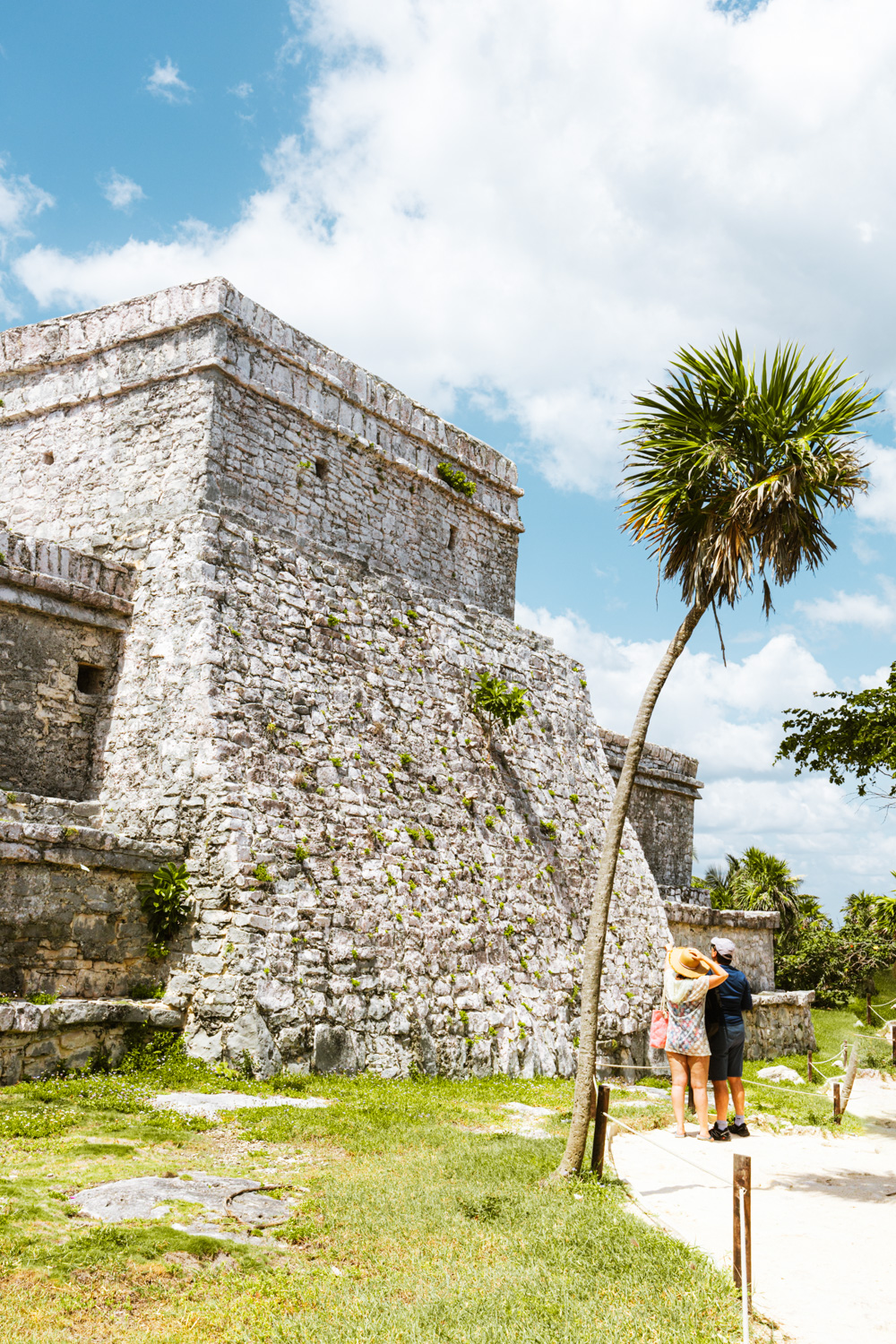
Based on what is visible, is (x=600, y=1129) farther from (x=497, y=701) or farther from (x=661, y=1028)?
(x=497, y=701)

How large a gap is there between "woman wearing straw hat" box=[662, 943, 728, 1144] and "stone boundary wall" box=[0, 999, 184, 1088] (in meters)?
4.21

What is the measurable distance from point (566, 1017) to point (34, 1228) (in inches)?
320

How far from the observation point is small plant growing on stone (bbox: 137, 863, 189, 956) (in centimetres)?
881

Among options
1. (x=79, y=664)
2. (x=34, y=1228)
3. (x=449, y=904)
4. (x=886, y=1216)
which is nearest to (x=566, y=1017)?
(x=449, y=904)

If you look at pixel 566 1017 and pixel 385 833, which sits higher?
pixel 385 833

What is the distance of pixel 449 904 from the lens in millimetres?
11023

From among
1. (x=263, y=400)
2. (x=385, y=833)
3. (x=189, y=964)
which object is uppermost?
(x=263, y=400)

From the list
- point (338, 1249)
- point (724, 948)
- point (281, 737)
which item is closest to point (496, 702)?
point (281, 737)

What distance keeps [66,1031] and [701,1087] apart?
4983mm

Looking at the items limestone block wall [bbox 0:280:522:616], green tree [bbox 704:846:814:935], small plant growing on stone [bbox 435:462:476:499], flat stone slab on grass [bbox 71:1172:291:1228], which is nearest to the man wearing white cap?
flat stone slab on grass [bbox 71:1172:291:1228]

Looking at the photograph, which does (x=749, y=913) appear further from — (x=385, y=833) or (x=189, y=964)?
(x=189, y=964)

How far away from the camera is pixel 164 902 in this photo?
882 cm

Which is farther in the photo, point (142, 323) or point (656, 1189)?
point (142, 323)

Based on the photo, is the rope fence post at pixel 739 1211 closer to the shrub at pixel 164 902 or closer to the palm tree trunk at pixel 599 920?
the palm tree trunk at pixel 599 920
